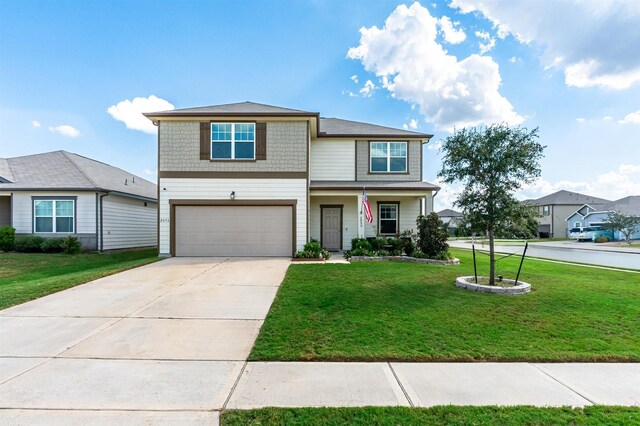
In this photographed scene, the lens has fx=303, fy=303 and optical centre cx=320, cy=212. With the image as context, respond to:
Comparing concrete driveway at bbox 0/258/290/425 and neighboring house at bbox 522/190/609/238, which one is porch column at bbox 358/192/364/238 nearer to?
concrete driveway at bbox 0/258/290/425

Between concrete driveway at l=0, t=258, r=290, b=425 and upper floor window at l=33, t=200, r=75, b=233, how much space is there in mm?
9377

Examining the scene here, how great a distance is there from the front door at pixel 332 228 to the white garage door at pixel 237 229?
2716mm

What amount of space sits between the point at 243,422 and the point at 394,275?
689cm

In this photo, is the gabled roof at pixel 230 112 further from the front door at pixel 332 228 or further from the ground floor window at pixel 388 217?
the ground floor window at pixel 388 217

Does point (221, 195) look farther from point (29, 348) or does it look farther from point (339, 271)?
point (29, 348)

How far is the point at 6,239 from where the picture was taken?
13.6 m

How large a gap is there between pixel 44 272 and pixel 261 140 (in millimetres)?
8661

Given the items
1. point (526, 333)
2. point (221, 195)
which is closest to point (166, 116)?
point (221, 195)

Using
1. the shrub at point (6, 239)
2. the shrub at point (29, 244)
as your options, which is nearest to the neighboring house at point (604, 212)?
the shrub at point (29, 244)

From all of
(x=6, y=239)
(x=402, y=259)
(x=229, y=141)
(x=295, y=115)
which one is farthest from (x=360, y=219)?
(x=6, y=239)

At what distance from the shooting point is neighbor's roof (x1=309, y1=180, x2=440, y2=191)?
44.4 ft

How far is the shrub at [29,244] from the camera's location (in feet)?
44.4

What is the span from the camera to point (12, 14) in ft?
36.3

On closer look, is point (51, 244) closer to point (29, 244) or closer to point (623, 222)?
point (29, 244)
